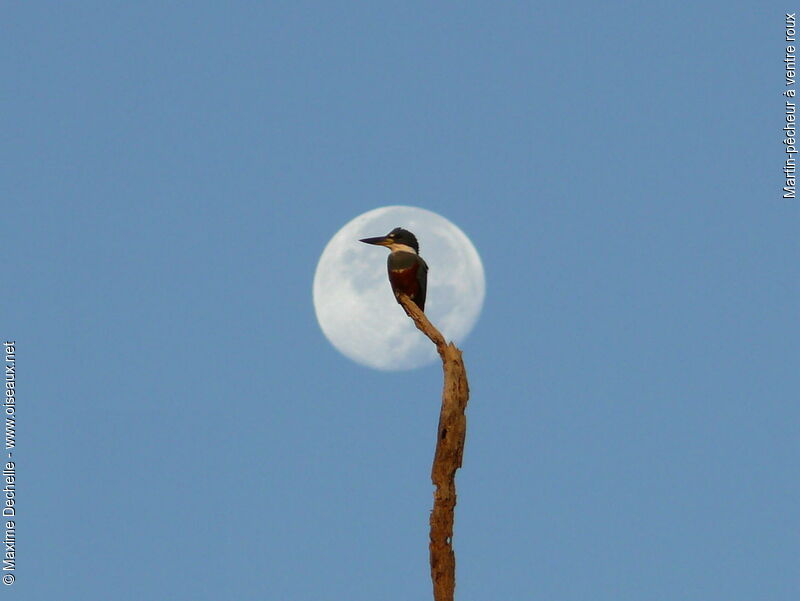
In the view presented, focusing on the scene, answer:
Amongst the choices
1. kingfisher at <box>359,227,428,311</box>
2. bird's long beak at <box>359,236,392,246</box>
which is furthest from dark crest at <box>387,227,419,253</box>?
bird's long beak at <box>359,236,392,246</box>

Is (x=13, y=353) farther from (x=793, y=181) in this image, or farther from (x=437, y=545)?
(x=793, y=181)

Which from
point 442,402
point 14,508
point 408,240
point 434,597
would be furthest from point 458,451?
point 14,508

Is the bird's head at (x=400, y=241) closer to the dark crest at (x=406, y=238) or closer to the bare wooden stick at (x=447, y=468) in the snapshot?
the dark crest at (x=406, y=238)

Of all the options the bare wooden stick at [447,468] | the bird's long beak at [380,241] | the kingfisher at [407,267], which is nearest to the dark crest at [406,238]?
the kingfisher at [407,267]

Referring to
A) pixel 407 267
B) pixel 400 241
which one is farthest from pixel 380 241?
pixel 407 267

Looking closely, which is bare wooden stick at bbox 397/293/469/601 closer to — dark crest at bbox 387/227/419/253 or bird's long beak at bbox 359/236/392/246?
dark crest at bbox 387/227/419/253

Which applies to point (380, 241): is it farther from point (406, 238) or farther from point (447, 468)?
point (447, 468)

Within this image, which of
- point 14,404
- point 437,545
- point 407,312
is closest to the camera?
point 437,545
